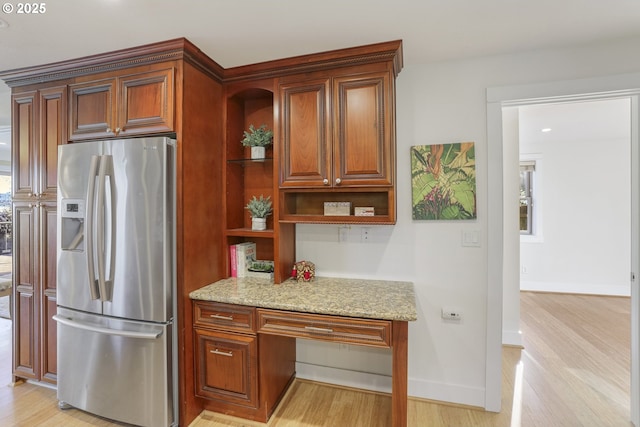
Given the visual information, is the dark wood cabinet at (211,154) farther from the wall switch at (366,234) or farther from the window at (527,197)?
the window at (527,197)

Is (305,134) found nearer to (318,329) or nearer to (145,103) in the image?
(145,103)

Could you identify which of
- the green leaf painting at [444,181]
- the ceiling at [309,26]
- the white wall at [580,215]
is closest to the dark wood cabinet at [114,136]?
the ceiling at [309,26]

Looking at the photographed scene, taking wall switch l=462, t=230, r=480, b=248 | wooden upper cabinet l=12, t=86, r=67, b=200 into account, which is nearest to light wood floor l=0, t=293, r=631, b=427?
wall switch l=462, t=230, r=480, b=248

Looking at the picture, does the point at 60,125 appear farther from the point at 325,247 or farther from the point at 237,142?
the point at 325,247

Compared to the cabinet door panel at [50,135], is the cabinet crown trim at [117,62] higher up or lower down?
higher up

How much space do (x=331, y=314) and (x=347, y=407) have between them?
2.94 feet

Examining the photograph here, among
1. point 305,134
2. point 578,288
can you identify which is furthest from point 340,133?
point 578,288

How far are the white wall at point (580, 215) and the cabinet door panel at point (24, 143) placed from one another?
5737 mm

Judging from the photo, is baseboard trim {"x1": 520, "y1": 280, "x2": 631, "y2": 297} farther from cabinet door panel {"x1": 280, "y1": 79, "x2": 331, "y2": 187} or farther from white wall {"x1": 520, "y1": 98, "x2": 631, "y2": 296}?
cabinet door panel {"x1": 280, "y1": 79, "x2": 331, "y2": 187}

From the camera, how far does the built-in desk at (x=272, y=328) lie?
1.62 meters

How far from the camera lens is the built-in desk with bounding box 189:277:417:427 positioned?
1.62 meters

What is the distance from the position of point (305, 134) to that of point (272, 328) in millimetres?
1296

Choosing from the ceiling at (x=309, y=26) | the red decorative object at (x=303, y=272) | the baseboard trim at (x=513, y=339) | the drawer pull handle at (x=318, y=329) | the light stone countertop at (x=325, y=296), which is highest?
the ceiling at (x=309, y=26)

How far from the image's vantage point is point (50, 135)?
2.22 meters
